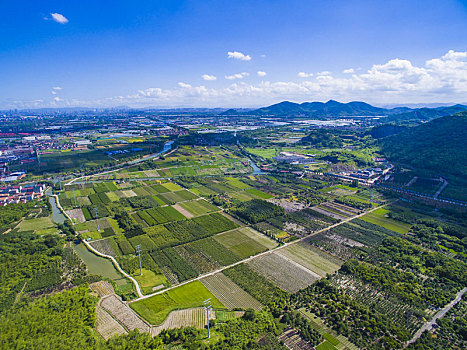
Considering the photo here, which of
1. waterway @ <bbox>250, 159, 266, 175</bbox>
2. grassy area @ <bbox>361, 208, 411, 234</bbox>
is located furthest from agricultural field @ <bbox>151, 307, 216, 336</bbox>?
waterway @ <bbox>250, 159, 266, 175</bbox>

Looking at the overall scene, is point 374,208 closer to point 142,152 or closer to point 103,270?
point 103,270

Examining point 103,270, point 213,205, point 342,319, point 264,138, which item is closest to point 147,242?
point 103,270

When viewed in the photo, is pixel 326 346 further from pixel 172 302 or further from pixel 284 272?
pixel 172 302

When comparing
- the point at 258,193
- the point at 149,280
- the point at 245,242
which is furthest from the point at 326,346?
the point at 258,193

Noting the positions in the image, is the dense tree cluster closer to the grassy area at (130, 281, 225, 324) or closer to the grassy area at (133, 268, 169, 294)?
the grassy area at (130, 281, 225, 324)

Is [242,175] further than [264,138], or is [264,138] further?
[264,138]

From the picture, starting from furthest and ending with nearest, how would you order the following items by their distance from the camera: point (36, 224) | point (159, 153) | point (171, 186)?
point (159, 153) → point (171, 186) → point (36, 224)
